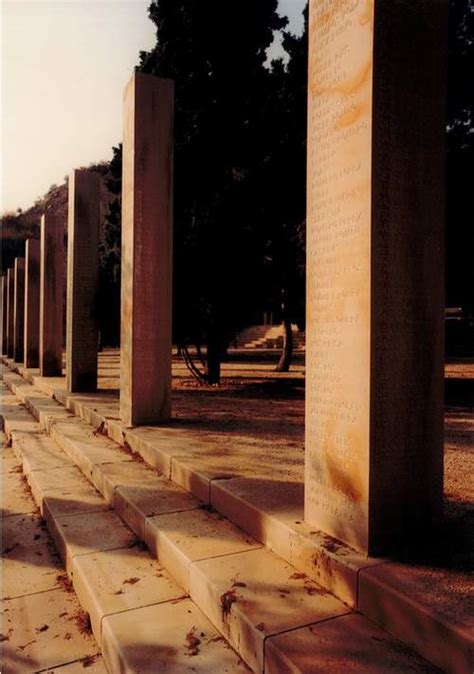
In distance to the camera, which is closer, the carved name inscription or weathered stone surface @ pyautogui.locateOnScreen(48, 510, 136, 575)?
the carved name inscription

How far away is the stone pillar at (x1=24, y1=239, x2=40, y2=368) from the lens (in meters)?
15.9

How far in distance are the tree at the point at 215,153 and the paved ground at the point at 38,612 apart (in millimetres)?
6057

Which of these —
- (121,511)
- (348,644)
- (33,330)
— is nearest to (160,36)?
(33,330)

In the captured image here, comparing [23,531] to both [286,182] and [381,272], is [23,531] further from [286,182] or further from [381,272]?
[286,182]

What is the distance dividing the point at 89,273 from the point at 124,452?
5.20 meters

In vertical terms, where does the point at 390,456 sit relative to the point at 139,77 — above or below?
below

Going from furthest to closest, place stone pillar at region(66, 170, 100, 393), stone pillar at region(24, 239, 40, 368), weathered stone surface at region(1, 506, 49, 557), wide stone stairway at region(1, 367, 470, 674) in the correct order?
stone pillar at region(24, 239, 40, 368)
stone pillar at region(66, 170, 100, 393)
weathered stone surface at region(1, 506, 49, 557)
wide stone stairway at region(1, 367, 470, 674)

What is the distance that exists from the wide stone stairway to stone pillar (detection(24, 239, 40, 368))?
12.2 m

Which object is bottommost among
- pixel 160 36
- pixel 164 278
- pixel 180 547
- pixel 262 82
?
pixel 180 547

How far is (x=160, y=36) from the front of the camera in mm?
11352

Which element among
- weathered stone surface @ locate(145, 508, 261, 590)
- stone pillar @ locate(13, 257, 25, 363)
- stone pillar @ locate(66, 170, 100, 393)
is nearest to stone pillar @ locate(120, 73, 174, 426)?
weathered stone surface @ locate(145, 508, 261, 590)

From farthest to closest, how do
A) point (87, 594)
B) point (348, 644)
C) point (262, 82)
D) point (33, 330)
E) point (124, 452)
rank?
point (33, 330), point (262, 82), point (124, 452), point (87, 594), point (348, 644)

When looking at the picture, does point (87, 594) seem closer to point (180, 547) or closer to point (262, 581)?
point (180, 547)

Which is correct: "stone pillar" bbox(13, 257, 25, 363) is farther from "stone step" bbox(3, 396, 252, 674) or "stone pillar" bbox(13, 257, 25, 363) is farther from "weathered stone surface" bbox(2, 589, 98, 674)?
"weathered stone surface" bbox(2, 589, 98, 674)
